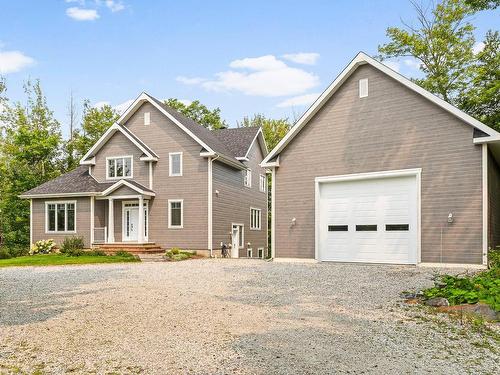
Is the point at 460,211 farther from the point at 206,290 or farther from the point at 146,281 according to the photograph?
the point at 146,281

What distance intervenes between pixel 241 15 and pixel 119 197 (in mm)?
11356

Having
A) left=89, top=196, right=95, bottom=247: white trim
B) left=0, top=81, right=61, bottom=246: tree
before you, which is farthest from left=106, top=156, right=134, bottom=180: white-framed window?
left=0, top=81, right=61, bottom=246: tree

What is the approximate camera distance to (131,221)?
23609 millimetres

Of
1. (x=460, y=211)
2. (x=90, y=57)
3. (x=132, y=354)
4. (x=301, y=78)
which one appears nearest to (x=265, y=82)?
(x=301, y=78)

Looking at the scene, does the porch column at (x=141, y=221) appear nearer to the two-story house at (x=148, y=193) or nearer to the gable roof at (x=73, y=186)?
the two-story house at (x=148, y=193)

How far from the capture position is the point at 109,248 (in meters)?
22.0

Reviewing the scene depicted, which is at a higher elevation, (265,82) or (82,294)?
(265,82)

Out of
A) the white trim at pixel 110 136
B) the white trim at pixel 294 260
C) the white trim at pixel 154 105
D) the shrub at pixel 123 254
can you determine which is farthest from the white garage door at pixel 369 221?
Answer: the white trim at pixel 110 136

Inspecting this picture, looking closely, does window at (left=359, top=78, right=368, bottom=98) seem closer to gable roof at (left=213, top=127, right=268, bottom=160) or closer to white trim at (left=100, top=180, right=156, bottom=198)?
gable roof at (left=213, top=127, right=268, bottom=160)

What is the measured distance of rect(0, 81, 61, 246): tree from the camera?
32.3m

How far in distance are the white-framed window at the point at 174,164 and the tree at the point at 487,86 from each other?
1661 centimetres

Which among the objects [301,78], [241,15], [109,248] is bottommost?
[109,248]

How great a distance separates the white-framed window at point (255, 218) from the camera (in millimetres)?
28578

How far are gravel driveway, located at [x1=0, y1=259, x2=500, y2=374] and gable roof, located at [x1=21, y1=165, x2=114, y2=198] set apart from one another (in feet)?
44.8
